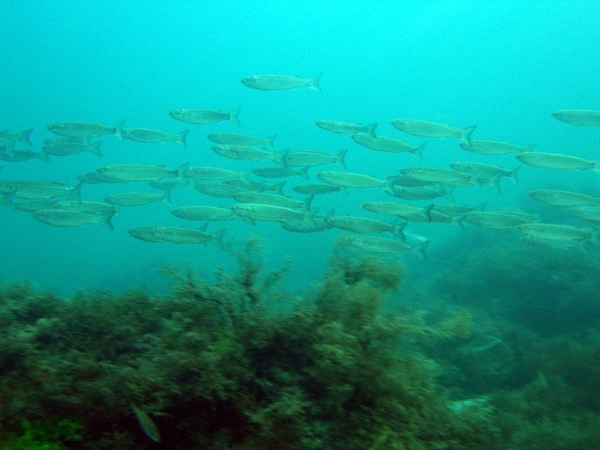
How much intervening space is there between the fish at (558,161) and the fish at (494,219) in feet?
3.74

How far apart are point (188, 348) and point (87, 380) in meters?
0.77

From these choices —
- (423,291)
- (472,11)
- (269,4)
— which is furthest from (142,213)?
(472,11)

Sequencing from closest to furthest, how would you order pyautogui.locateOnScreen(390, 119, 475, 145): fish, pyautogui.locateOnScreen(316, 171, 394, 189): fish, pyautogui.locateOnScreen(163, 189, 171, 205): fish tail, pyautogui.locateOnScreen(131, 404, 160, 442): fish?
pyautogui.locateOnScreen(131, 404, 160, 442): fish, pyautogui.locateOnScreen(316, 171, 394, 189): fish, pyautogui.locateOnScreen(390, 119, 475, 145): fish, pyautogui.locateOnScreen(163, 189, 171, 205): fish tail

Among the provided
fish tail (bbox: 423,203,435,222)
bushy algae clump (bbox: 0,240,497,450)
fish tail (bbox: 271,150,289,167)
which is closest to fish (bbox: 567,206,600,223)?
fish tail (bbox: 423,203,435,222)

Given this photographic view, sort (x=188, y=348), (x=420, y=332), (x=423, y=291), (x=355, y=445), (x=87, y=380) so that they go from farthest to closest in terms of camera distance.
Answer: (x=423, y=291) < (x=420, y=332) < (x=188, y=348) < (x=87, y=380) < (x=355, y=445)

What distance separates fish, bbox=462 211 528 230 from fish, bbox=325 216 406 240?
5.95 feet

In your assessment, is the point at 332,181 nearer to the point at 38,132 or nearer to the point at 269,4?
the point at 38,132

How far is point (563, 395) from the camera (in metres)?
6.04

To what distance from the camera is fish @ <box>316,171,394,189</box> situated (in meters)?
8.11

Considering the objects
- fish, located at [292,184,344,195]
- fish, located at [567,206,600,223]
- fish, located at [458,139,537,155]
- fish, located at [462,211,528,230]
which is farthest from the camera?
fish, located at [292,184,344,195]

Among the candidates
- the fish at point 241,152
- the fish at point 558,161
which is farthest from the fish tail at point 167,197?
the fish at point 558,161

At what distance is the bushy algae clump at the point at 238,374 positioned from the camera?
2.89 metres

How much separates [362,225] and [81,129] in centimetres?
669

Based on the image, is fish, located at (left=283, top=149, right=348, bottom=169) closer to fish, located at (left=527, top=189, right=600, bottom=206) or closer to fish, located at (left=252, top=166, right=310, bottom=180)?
fish, located at (left=252, top=166, right=310, bottom=180)
